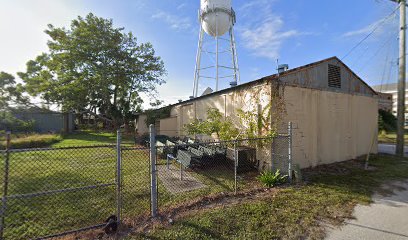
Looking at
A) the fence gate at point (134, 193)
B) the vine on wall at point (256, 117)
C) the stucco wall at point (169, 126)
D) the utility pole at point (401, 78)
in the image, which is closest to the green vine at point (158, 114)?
the stucco wall at point (169, 126)

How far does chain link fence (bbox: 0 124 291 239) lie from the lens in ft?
11.5

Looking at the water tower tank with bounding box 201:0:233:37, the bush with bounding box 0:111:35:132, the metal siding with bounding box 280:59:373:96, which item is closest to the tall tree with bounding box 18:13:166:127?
the bush with bounding box 0:111:35:132

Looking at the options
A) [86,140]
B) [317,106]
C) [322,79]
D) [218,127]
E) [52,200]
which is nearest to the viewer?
[52,200]

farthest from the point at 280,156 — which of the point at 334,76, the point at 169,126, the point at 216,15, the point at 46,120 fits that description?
the point at 46,120

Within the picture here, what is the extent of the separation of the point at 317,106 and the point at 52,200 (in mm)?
9088

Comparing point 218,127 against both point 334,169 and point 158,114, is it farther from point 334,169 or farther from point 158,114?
point 158,114

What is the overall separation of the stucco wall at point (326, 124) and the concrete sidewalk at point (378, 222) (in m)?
3.02

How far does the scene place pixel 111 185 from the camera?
4.93 m

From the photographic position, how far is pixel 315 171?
723 centimetres

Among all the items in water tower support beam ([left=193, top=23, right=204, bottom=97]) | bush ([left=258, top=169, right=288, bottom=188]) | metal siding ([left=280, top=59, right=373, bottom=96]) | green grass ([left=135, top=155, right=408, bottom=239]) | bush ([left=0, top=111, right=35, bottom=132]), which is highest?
water tower support beam ([left=193, top=23, right=204, bottom=97])

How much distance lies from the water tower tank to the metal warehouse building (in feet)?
30.6

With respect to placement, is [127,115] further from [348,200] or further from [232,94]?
[348,200]

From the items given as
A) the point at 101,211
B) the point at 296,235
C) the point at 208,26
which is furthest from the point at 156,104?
the point at 296,235

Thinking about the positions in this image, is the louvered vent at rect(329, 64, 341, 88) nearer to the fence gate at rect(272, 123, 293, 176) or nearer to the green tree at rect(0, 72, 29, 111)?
the fence gate at rect(272, 123, 293, 176)
